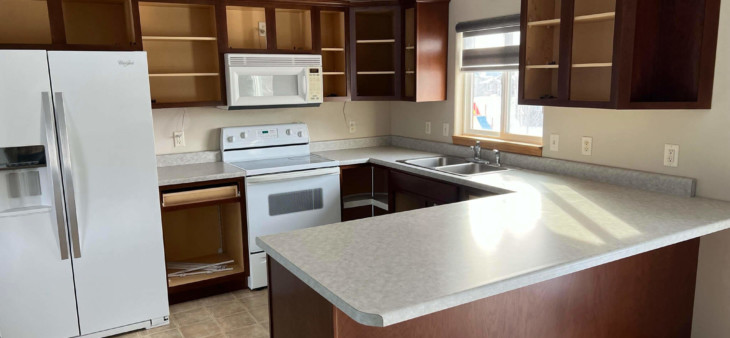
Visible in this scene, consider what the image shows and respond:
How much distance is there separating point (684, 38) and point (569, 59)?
51 cm

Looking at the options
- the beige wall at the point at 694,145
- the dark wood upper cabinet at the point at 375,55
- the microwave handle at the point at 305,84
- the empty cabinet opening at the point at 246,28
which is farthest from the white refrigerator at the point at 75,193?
the beige wall at the point at 694,145

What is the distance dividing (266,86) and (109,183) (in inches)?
50.0

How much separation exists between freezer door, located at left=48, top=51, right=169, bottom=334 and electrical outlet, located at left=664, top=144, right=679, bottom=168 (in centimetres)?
272

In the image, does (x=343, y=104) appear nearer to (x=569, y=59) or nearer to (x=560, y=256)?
(x=569, y=59)

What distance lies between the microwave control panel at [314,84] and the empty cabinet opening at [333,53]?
0.14 meters

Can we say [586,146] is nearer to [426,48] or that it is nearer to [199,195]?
[426,48]

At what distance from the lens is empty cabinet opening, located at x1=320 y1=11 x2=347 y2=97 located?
4.07m

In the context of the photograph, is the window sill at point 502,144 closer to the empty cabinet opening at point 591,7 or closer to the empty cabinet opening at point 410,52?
the empty cabinet opening at point 410,52

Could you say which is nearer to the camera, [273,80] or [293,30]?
[273,80]

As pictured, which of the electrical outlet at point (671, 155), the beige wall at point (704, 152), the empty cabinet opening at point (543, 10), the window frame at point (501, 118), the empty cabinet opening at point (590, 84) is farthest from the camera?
the window frame at point (501, 118)

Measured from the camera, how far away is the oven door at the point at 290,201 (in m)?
3.54

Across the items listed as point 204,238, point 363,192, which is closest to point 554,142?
point 363,192

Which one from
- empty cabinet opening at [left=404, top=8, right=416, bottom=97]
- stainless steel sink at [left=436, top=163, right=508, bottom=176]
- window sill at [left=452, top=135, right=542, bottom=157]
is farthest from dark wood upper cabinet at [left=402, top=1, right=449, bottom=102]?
stainless steel sink at [left=436, top=163, right=508, bottom=176]

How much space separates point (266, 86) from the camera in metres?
3.71
